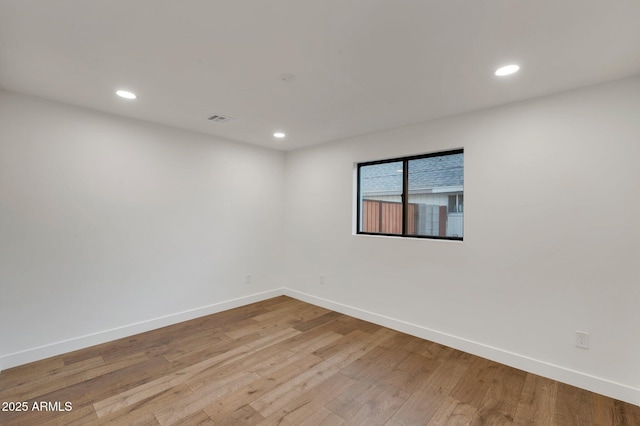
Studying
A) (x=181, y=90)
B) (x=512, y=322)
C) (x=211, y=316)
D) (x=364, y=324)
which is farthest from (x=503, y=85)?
(x=211, y=316)

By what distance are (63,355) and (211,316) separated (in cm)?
146

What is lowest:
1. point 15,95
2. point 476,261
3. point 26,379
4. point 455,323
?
point 26,379

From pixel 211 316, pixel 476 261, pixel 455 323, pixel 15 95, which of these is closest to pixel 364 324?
pixel 455 323

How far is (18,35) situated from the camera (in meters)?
1.70

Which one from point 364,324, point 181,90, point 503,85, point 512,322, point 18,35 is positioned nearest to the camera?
point 18,35

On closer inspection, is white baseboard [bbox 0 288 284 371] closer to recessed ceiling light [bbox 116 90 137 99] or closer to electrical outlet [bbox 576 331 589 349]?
recessed ceiling light [bbox 116 90 137 99]

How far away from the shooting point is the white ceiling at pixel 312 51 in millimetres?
1474

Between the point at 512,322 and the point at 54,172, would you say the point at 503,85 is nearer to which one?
the point at 512,322

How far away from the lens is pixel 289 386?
2281 millimetres

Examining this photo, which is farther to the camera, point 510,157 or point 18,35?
point 510,157

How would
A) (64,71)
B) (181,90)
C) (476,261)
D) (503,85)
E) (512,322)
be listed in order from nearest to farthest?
(64,71) < (503,85) < (181,90) < (512,322) < (476,261)

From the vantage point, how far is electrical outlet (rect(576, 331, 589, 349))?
2.27m

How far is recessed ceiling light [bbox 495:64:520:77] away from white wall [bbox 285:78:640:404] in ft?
2.21

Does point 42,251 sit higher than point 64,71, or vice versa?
point 64,71
